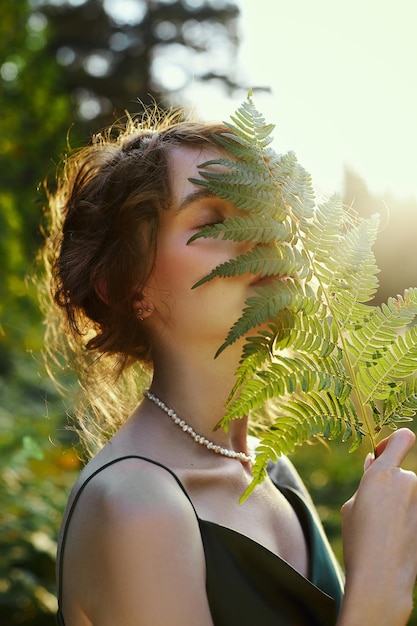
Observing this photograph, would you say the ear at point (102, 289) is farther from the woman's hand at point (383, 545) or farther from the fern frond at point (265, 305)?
the woman's hand at point (383, 545)

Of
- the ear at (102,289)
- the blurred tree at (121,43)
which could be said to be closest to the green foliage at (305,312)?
the ear at (102,289)

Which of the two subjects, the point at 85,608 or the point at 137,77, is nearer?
the point at 85,608

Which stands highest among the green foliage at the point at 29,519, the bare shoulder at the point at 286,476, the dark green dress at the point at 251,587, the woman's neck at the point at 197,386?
the woman's neck at the point at 197,386

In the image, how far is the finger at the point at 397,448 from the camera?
1731mm

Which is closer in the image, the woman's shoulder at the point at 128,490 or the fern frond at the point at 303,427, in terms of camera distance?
the fern frond at the point at 303,427

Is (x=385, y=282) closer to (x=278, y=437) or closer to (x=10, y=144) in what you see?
(x=10, y=144)

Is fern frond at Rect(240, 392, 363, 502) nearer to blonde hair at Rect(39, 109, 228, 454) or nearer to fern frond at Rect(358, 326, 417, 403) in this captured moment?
fern frond at Rect(358, 326, 417, 403)

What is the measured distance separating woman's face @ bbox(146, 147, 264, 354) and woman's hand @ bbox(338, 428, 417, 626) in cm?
53

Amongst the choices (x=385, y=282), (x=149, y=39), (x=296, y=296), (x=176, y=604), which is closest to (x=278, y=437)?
(x=296, y=296)

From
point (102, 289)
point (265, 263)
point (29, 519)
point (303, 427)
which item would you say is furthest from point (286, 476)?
point (29, 519)

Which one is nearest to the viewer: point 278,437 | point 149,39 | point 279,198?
point 278,437

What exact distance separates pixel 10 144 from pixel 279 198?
7.60 meters

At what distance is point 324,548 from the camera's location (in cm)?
231

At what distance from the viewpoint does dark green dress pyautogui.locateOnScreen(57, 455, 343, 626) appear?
185cm
